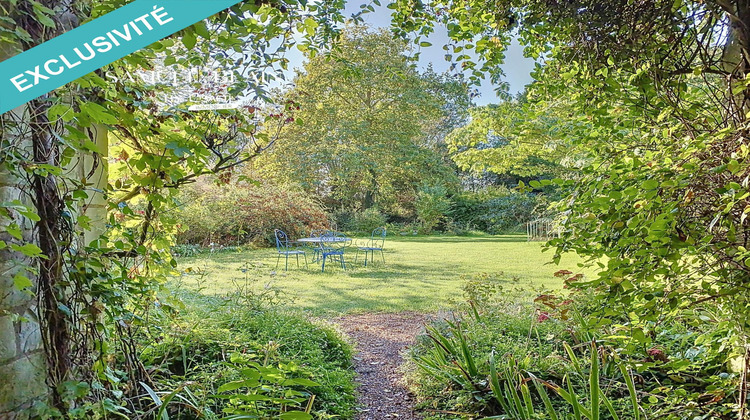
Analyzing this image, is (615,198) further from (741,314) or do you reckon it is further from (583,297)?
(583,297)

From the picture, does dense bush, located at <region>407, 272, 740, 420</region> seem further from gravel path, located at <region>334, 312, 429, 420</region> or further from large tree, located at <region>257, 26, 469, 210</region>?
large tree, located at <region>257, 26, 469, 210</region>

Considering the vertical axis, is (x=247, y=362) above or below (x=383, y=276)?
above

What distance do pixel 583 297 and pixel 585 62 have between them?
2.03 meters

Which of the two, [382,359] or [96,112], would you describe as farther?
[382,359]

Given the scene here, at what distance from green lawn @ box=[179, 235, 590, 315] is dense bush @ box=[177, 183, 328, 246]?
0.94 m

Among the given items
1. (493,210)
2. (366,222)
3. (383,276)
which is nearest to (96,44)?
(383,276)

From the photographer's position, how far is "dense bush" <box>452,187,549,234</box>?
49.7 feet

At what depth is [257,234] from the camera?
10609mm

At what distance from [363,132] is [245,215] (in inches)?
229

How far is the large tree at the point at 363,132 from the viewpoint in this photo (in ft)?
47.1

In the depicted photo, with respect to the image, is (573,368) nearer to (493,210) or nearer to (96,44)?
(96,44)

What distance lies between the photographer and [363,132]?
1480 cm

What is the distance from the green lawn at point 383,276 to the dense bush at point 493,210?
5.10 metres

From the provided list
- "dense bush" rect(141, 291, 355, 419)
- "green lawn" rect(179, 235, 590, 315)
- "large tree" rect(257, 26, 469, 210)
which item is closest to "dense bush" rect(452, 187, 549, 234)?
"large tree" rect(257, 26, 469, 210)
